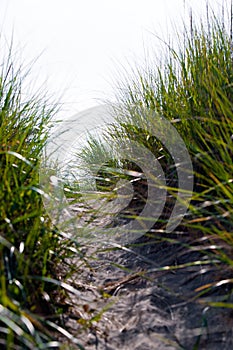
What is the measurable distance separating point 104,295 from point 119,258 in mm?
485

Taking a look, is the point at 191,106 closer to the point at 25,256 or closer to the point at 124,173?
the point at 124,173

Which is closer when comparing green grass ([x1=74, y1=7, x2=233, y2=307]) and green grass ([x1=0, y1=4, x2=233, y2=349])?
green grass ([x1=0, y1=4, x2=233, y2=349])

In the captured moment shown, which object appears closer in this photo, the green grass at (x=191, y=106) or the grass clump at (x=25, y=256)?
the grass clump at (x=25, y=256)

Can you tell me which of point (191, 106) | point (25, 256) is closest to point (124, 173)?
point (191, 106)

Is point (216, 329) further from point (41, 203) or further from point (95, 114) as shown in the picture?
point (95, 114)

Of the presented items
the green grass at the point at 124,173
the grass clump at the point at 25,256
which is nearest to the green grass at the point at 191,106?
the green grass at the point at 124,173

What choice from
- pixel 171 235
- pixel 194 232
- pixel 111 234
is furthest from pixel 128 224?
pixel 194 232

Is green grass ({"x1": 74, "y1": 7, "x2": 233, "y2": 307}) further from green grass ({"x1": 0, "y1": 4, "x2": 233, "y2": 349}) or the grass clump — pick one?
the grass clump

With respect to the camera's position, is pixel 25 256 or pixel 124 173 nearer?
pixel 25 256

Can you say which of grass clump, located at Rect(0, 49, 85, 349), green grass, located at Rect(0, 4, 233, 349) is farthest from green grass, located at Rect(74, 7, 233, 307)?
grass clump, located at Rect(0, 49, 85, 349)

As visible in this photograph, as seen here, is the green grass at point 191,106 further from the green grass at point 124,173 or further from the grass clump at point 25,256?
the grass clump at point 25,256

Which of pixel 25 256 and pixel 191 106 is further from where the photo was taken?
pixel 191 106

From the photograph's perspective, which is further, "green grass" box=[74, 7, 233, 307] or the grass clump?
"green grass" box=[74, 7, 233, 307]

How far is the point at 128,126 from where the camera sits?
8.98 ft
